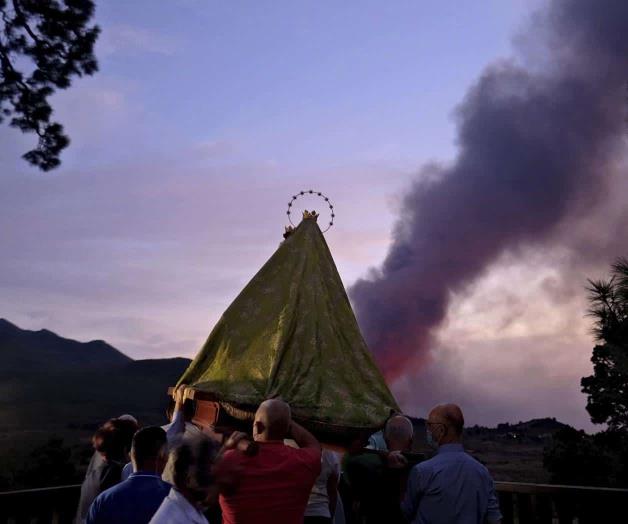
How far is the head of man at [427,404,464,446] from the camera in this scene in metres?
4.11

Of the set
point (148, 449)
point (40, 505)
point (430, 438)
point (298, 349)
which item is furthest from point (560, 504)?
point (40, 505)

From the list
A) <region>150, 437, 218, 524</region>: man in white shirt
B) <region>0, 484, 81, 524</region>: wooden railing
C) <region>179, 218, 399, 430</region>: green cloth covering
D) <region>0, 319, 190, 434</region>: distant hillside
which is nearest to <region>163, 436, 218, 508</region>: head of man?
<region>150, 437, 218, 524</region>: man in white shirt

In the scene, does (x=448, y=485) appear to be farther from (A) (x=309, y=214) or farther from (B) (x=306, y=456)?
(A) (x=309, y=214)

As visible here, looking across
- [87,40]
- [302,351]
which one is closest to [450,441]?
[302,351]

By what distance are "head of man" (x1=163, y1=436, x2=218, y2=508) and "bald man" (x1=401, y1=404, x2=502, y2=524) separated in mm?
1627

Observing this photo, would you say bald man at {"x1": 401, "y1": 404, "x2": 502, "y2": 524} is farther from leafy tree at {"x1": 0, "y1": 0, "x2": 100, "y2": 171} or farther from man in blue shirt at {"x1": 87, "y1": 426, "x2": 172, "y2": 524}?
leafy tree at {"x1": 0, "y1": 0, "x2": 100, "y2": 171}

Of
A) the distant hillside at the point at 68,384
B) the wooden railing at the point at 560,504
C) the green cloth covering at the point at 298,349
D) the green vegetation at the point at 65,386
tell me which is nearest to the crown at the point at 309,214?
the green cloth covering at the point at 298,349

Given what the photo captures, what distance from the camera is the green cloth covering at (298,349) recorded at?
6.96 meters

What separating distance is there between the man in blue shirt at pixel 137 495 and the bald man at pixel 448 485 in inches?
57.9

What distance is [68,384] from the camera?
7919 cm

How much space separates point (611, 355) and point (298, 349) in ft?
45.7

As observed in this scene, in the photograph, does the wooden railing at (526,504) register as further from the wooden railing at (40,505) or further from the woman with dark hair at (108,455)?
the woman with dark hair at (108,455)

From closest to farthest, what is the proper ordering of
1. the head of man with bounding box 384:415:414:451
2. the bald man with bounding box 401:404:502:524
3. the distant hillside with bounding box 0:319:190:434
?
the bald man with bounding box 401:404:502:524, the head of man with bounding box 384:415:414:451, the distant hillside with bounding box 0:319:190:434

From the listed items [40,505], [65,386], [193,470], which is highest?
[65,386]
